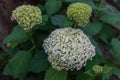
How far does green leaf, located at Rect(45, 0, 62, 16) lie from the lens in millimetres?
2510

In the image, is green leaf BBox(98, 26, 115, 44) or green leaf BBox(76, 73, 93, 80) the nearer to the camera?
green leaf BBox(76, 73, 93, 80)

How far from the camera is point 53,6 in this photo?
2537 millimetres

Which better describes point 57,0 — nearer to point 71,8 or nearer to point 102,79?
point 71,8

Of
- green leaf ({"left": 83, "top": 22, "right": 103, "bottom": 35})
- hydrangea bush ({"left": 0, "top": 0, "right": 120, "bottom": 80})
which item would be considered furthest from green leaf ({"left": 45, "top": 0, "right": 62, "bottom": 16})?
green leaf ({"left": 83, "top": 22, "right": 103, "bottom": 35})

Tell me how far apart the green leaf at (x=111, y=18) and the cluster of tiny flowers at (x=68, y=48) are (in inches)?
10.6

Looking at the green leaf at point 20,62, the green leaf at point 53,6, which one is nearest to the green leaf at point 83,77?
the green leaf at point 20,62

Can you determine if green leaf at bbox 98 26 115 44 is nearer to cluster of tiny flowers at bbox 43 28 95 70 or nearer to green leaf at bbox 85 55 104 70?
green leaf at bbox 85 55 104 70

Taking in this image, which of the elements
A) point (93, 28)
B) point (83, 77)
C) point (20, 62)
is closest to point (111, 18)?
point (93, 28)

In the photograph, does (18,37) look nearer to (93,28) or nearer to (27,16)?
(27,16)

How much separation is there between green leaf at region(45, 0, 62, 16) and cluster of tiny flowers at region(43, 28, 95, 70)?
10.3 inches

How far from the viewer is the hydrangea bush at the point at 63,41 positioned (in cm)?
218

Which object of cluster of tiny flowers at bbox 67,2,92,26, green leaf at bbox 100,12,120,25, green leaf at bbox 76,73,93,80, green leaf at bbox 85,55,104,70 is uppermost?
cluster of tiny flowers at bbox 67,2,92,26

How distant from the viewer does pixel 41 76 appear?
2.71m

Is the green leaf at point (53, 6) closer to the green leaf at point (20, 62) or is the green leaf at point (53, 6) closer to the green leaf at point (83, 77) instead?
the green leaf at point (20, 62)
